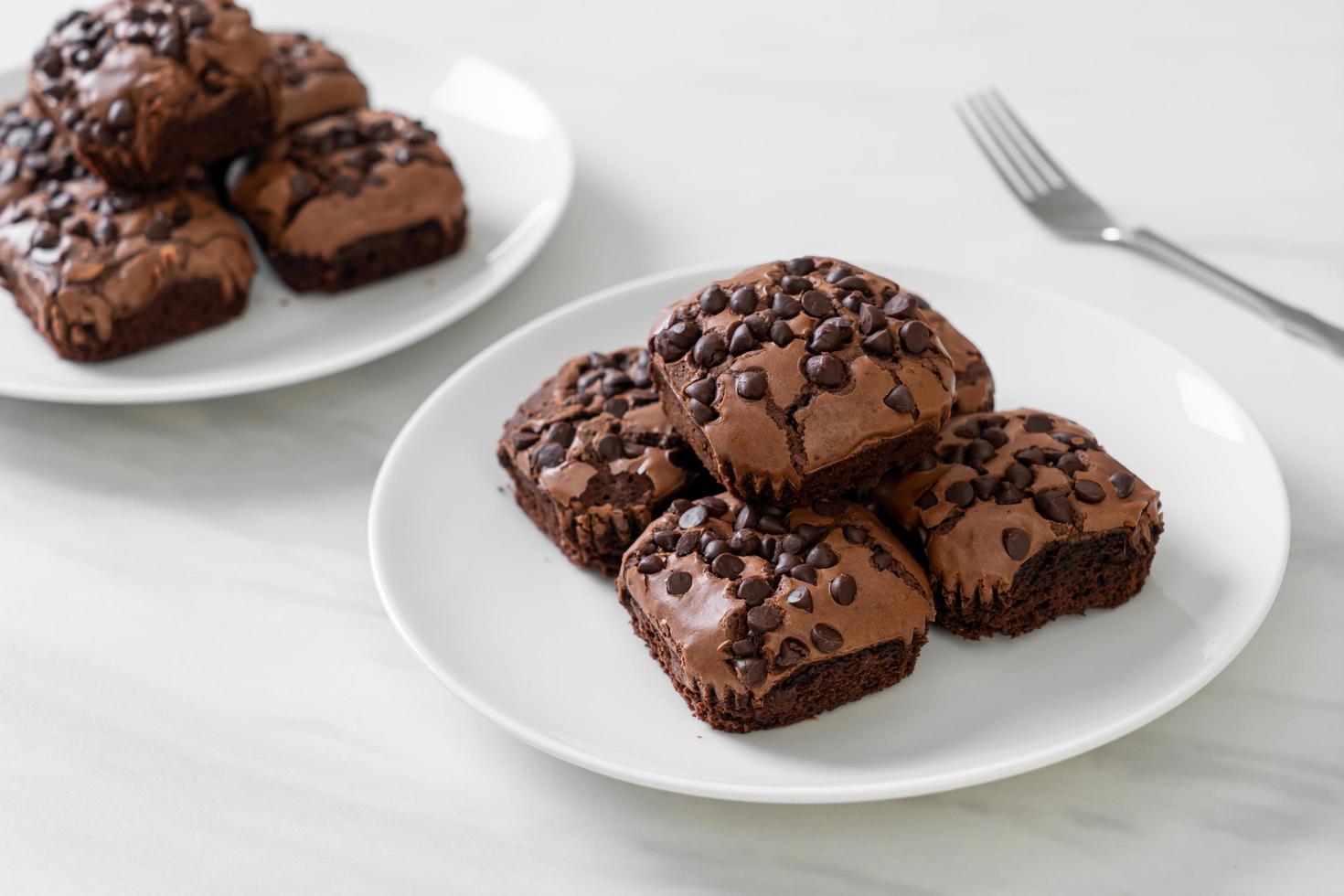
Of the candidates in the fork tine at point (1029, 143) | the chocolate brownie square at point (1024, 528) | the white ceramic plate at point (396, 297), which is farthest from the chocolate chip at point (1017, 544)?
the fork tine at point (1029, 143)

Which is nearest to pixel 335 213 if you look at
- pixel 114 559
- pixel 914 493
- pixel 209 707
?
pixel 114 559

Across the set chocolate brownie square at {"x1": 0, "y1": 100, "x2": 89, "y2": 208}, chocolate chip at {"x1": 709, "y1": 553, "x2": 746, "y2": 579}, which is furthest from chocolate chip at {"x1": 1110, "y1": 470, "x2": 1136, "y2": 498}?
chocolate brownie square at {"x1": 0, "y1": 100, "x2": 89, "y2": 208}

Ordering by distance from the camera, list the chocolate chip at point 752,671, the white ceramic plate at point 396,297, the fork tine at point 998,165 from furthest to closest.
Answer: the fork tine at point 998,165 < the white ceramic plate at point 396,297 < the chocolate chip at point 752,671

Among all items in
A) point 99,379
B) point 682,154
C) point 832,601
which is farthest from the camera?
point 682,154

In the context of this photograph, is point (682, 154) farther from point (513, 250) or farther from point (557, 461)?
point (557, 461)

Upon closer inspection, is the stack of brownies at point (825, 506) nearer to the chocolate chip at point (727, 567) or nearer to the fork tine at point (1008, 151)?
the chocolate chip at point (727, 567)

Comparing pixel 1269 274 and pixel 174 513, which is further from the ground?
pixel 1269 274

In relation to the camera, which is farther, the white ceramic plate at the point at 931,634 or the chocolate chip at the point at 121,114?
the chocolate chip at the point at 121,114

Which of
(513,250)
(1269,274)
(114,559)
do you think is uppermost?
(1269,274)
